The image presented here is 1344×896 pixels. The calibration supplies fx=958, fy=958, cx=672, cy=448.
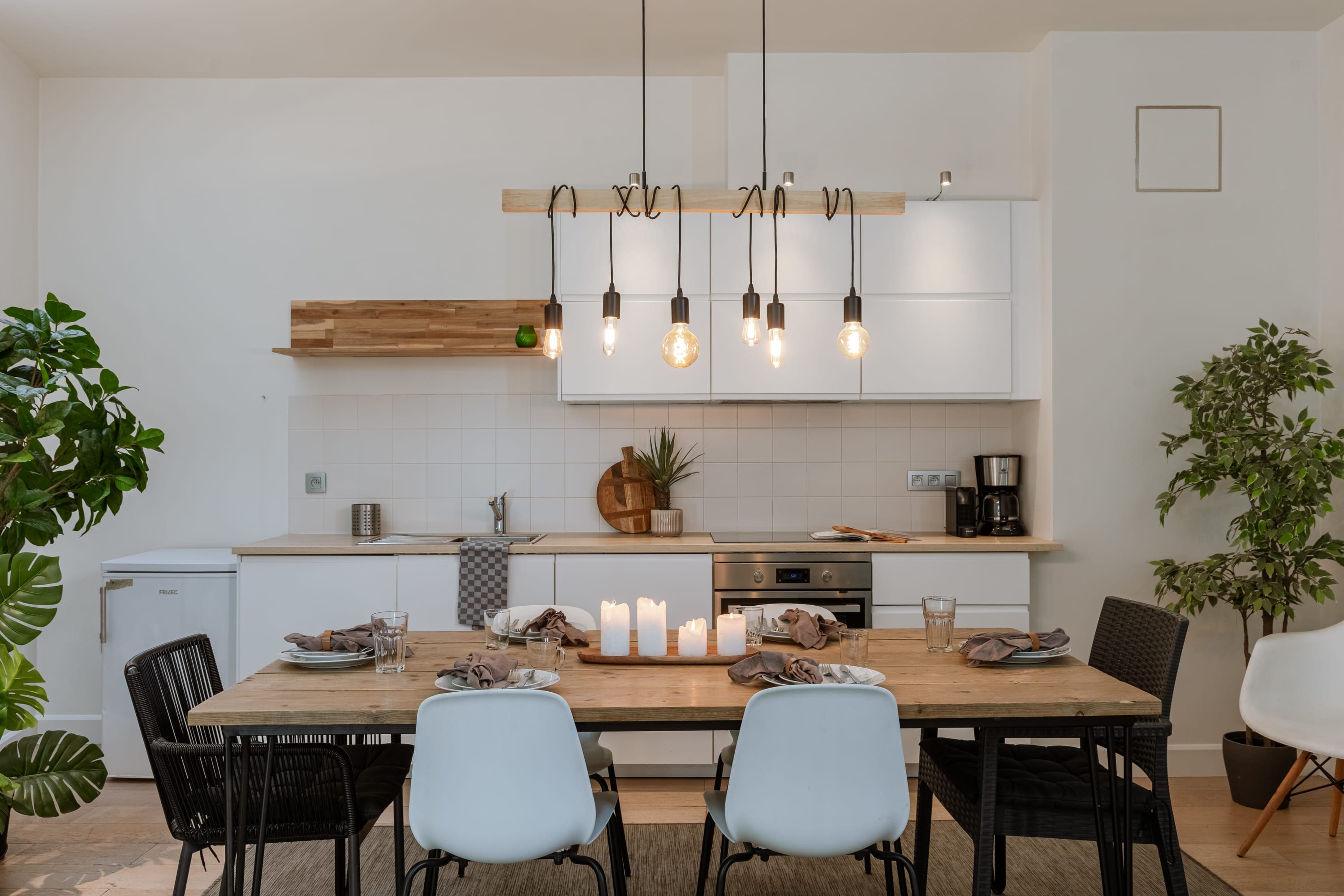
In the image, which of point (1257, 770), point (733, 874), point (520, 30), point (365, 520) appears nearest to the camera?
point (733, 874)

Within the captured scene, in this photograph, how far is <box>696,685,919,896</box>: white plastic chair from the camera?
1.80 meters

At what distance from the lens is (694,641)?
7.64 feet

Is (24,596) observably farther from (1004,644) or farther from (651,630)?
(1004,644)

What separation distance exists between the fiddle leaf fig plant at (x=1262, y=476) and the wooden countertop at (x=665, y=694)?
1.40 m

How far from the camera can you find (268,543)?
147 inches

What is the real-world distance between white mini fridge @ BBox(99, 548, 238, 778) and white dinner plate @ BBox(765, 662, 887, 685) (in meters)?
2.51

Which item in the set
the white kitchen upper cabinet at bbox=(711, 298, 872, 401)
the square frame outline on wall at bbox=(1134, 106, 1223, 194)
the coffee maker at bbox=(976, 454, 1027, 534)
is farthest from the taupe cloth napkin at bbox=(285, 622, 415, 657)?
the square frame outline on wall at bbox=(1134, 106, 1223, 194)

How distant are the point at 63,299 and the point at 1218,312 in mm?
4821

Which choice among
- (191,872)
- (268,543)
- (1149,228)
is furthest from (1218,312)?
(191,872)

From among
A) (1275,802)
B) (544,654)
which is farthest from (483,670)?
(1275,802)

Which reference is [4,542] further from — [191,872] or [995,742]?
[995,742]

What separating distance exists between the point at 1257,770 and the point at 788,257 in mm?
2530

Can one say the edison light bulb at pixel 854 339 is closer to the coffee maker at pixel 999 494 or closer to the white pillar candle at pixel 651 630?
the white pillar candle at pixel 651 630

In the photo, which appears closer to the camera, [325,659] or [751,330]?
[325,659]
